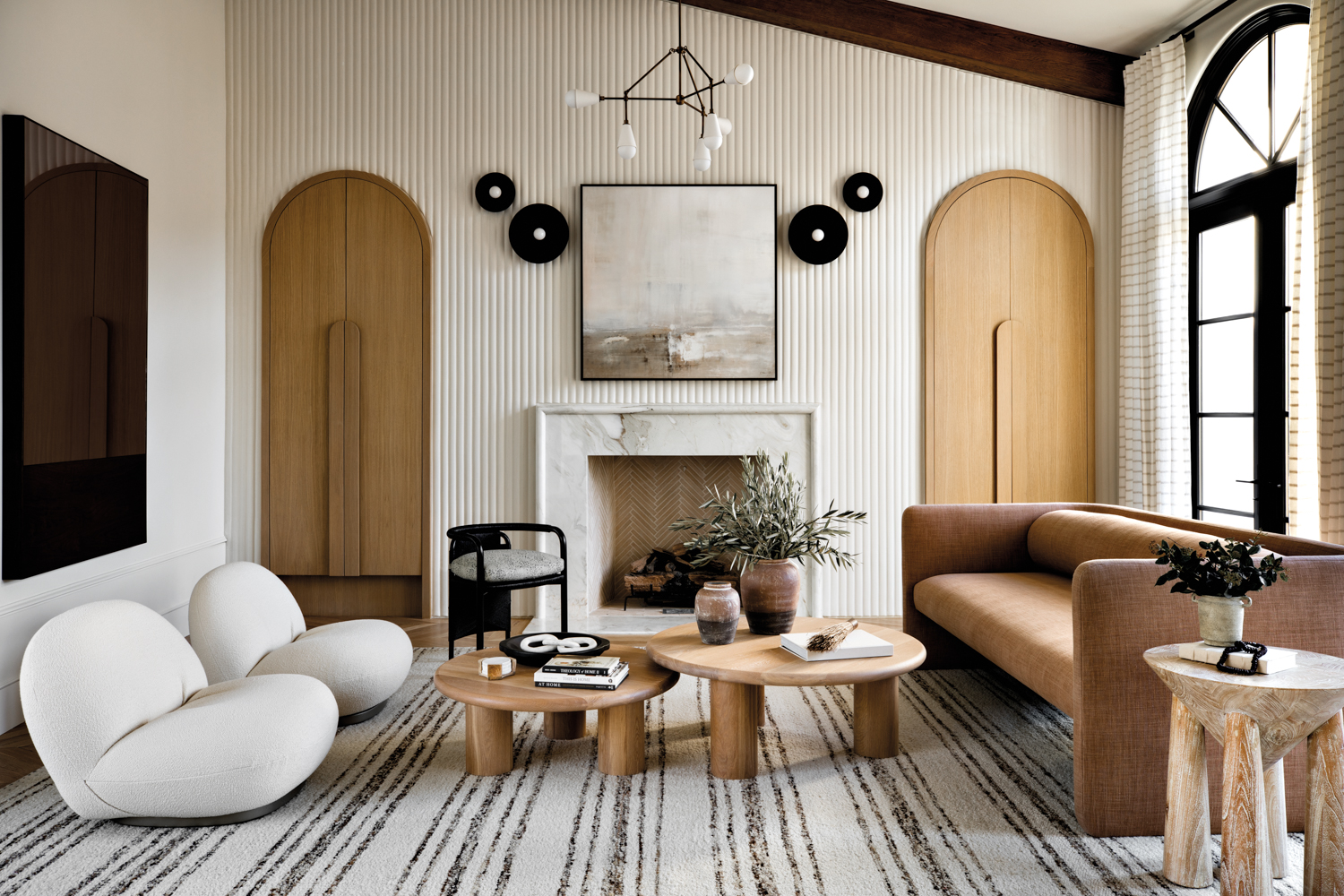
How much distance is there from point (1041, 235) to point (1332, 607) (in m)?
2.91

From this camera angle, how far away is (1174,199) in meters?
3.99

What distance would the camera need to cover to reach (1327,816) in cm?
176

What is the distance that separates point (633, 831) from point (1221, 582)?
1501 millimetres

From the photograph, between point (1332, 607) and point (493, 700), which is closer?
point (1332, 607)

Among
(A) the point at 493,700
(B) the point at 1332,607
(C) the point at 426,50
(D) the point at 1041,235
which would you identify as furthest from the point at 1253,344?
(C) the point at 426,50

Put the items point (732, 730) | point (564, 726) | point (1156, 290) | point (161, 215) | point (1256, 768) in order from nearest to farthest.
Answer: point (1256, 768)
point (732, 730)
point (564, 726)
point (161, 215)
point (1156, 290)

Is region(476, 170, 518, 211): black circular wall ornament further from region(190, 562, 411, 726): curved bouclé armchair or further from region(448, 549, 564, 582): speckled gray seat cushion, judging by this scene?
region(190, 562, 411, 726): curved bouclé armchair

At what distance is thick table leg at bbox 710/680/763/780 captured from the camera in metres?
2.42

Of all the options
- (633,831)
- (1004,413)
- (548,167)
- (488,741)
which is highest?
(548,167)

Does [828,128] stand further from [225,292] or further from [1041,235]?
[225,292]

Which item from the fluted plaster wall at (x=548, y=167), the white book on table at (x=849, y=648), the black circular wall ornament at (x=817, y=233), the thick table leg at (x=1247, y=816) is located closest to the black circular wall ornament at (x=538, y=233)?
the fluted plaster wall at (x=548, y=167)

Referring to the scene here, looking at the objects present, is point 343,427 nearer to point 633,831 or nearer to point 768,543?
point 768,543

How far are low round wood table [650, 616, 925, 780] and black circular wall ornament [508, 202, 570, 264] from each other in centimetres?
245

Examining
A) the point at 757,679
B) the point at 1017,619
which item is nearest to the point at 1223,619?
the point at 1017,619
